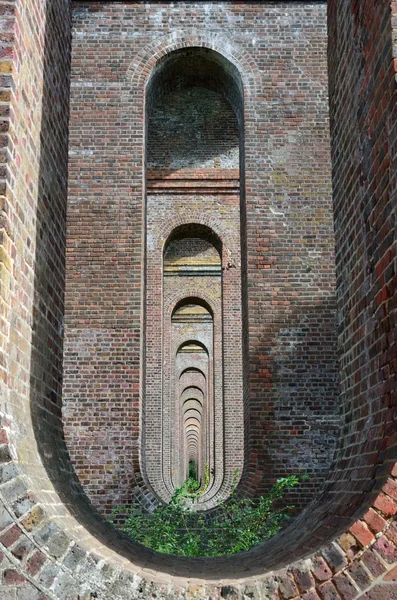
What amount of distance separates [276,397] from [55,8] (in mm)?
5287

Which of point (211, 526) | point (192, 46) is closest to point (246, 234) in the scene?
point (192, 46)

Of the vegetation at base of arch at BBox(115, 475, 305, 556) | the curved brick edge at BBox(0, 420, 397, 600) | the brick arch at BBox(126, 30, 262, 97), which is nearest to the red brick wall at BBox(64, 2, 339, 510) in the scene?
the brick arch at BBox(126, 30, 262, 97)

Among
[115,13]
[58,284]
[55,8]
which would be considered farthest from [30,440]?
[115,13]

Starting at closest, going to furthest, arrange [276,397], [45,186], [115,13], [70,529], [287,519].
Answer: [70,529], [45,186], [287,519], [276,397], [115,13]

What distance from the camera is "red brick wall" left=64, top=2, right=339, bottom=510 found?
8078 millimetres

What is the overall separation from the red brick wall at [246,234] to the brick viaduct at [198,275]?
1.1 inches

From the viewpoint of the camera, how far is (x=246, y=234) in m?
8.62

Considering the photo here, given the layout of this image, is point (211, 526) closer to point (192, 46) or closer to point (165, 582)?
point (165, 582)

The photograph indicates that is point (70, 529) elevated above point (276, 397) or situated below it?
below

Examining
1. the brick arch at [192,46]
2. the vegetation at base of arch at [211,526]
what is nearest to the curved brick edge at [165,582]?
the vegetation at base of arch at [211,526]

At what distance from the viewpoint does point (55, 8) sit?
4277mm

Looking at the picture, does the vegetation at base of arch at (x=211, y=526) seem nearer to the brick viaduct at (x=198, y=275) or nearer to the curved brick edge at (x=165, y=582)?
the brick viaduct at (x=198, y=275)

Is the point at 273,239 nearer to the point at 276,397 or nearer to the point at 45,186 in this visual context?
the point at 276,397

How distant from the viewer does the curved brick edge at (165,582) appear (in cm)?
254
